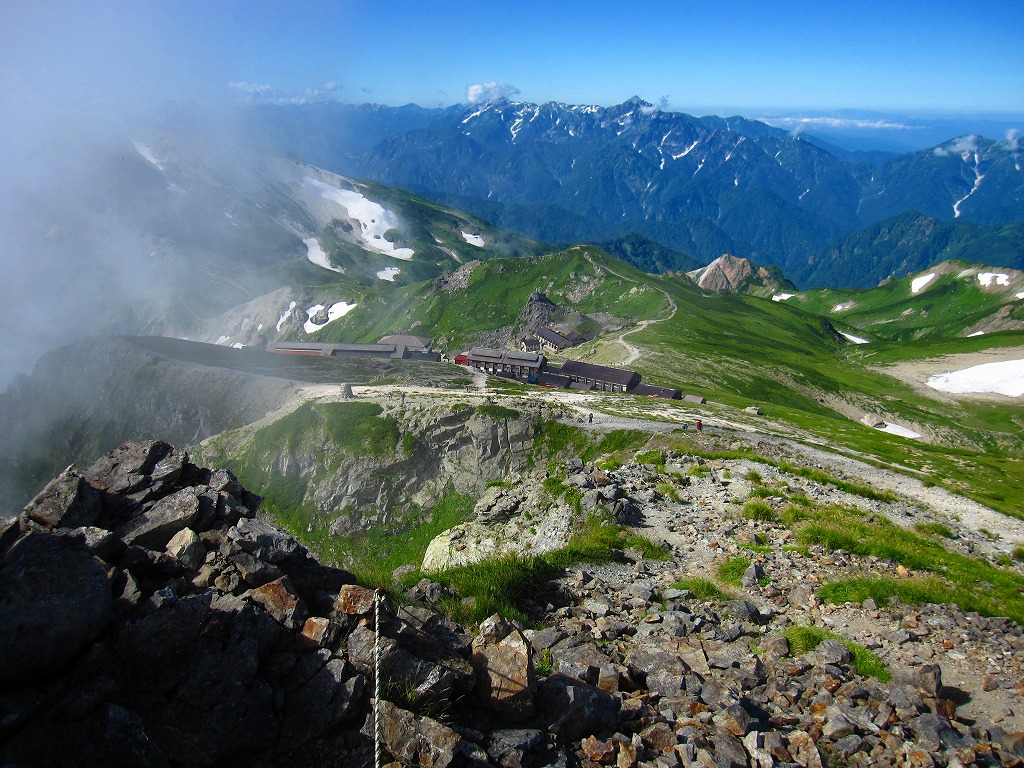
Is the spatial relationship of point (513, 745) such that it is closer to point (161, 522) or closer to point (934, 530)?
point (161, 522)

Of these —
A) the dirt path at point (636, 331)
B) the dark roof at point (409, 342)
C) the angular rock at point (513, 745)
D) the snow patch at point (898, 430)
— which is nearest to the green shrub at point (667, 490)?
the angular rock at point (513, 745)

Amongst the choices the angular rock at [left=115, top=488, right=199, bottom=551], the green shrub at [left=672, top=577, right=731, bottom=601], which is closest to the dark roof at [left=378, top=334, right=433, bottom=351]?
the green shrub at [left=672, top=577, right=731, bottom=601]

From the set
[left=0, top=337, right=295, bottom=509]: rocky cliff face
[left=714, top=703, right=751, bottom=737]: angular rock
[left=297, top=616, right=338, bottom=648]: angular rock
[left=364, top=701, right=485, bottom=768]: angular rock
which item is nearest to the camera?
[left=364, top=701, right=485, bottom=768]: angular rock

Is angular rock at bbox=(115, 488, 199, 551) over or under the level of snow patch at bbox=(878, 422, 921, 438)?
over

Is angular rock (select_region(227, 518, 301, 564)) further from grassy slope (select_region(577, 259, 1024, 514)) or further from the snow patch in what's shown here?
the snow patch

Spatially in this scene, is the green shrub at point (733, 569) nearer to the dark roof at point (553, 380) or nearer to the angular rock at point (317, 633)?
the angular rock at point (317, 633)

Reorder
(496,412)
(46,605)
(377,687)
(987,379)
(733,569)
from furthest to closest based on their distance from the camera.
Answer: (987,379), (496,412), (733,569), (377,687), (46,605)

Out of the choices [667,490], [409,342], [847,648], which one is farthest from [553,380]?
[847,648]
